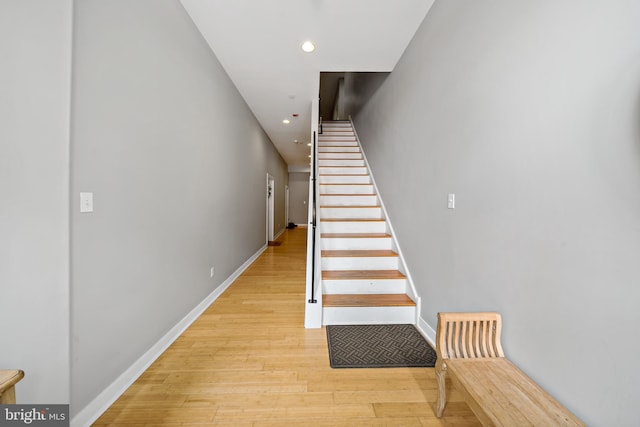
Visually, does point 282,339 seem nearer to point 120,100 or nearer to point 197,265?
point 197,265

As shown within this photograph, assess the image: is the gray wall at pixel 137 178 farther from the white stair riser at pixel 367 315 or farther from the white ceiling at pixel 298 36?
the white stair riser at pixel 367 315

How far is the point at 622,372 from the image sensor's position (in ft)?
2.95

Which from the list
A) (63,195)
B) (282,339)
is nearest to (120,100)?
(63,195)

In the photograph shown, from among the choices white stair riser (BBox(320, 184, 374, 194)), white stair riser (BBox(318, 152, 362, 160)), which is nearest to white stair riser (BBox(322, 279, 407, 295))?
white stair riser (BBox(320, 184, 374, 194))

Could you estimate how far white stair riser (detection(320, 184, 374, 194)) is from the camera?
4.20 meters

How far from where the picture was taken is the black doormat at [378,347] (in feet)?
6.27

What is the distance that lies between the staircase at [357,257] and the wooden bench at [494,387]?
1032 millimetres

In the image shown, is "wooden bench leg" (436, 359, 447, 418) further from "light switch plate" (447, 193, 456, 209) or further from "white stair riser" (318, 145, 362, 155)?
"white stair riser" (318, 145, 362, 155)

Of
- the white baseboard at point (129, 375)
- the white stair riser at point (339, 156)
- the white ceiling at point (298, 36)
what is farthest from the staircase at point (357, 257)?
the white ceiling at point (298, 36)

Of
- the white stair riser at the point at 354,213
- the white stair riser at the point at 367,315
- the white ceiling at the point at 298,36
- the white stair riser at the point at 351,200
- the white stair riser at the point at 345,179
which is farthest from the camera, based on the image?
the white stair riser at the point at 345,179

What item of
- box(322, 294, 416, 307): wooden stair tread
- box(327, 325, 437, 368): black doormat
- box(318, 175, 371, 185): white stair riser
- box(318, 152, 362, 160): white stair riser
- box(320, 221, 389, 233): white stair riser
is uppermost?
box(318, 152, 362, 160): white stair riser

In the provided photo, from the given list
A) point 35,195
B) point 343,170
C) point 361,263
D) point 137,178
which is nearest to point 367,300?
point 361,263

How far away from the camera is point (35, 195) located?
3.64 ft

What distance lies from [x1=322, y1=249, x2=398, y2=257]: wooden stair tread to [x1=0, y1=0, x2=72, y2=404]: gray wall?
2286 mm
